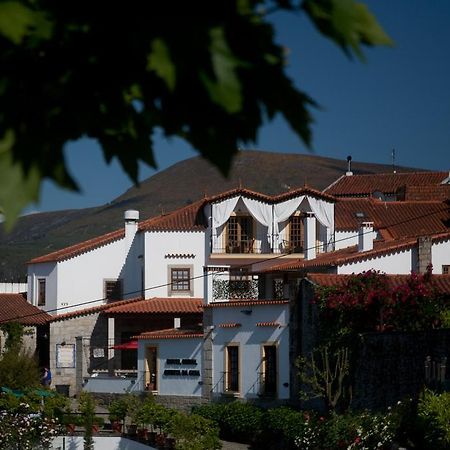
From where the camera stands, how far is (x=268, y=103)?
3.12m

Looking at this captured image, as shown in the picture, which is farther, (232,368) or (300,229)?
(300,229)

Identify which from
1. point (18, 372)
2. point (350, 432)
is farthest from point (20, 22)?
point (18, 372)

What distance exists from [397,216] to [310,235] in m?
6.94

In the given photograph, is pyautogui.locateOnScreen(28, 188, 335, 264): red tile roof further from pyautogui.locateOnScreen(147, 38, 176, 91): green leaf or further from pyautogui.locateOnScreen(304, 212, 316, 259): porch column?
pyautogui.locateOnScreen(147, 38, 176, 91): green leaf

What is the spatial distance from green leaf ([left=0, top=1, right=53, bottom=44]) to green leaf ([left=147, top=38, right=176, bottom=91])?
1.01ft

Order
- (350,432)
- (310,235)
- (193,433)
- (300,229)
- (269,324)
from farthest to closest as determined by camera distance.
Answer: (300,229)
(310,235)
(269,324)
(193,433)
(350,432)

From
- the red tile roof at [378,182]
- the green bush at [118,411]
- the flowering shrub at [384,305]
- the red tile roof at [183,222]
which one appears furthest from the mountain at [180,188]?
the flowering shrub at [384,305]

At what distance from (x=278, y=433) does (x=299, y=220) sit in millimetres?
20307

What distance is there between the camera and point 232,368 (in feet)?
113

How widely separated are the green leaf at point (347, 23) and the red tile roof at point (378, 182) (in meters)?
67.6

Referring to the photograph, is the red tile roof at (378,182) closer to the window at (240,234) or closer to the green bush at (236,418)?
the window at (240,234)

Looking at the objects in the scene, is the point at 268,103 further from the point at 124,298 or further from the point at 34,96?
the point at 124,298

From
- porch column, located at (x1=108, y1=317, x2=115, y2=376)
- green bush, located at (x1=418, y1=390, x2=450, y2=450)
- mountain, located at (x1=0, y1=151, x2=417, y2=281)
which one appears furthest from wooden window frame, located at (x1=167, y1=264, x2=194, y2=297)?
mountain, located at (x1=0, y1=151, x2=417, y2=281)

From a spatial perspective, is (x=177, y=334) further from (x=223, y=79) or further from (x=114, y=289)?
(x=223, y=79)
